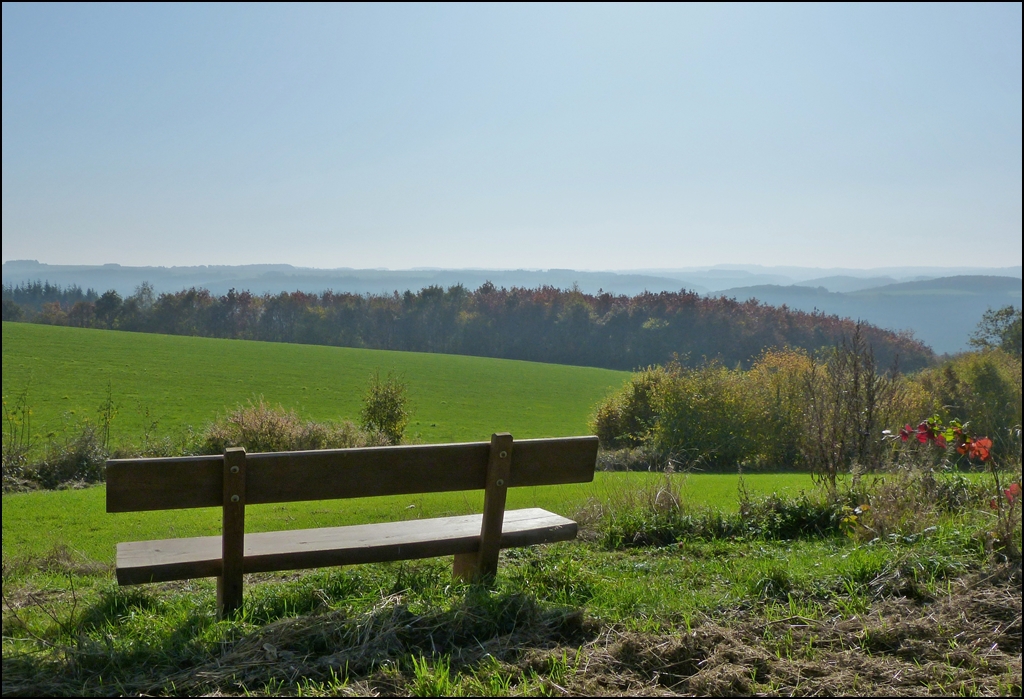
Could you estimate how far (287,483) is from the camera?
160 inches

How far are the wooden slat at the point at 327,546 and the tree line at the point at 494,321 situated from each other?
63.9 m

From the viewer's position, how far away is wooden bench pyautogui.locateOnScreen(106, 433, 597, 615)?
387 cm

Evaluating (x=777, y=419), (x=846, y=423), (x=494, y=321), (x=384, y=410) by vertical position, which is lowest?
(x=777, y=419)

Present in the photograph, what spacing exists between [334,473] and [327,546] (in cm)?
48

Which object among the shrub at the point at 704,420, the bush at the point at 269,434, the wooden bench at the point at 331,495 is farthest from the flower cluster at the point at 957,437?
the shrub at the point at 704,420

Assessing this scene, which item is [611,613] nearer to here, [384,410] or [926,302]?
[384,410]

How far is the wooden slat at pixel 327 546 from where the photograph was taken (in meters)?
4.01

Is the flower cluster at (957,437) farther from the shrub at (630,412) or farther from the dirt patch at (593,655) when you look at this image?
the shrub at (630,412)

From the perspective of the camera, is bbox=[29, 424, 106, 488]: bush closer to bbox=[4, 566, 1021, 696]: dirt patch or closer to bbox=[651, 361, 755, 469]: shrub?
bbox=[4, 566, 1021, 696]: dirt patch

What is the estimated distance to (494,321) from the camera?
240ft

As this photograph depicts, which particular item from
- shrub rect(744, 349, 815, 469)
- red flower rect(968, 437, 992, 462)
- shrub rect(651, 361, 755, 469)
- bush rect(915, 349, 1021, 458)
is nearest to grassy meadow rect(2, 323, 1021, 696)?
red flower rect(968, 437, 992, 462)

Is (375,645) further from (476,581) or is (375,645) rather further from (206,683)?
(476,581)

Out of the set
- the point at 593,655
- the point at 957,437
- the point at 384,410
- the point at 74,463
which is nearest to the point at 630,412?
the point at 384,410

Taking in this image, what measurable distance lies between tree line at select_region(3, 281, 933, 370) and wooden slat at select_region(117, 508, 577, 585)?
63.9 metres
